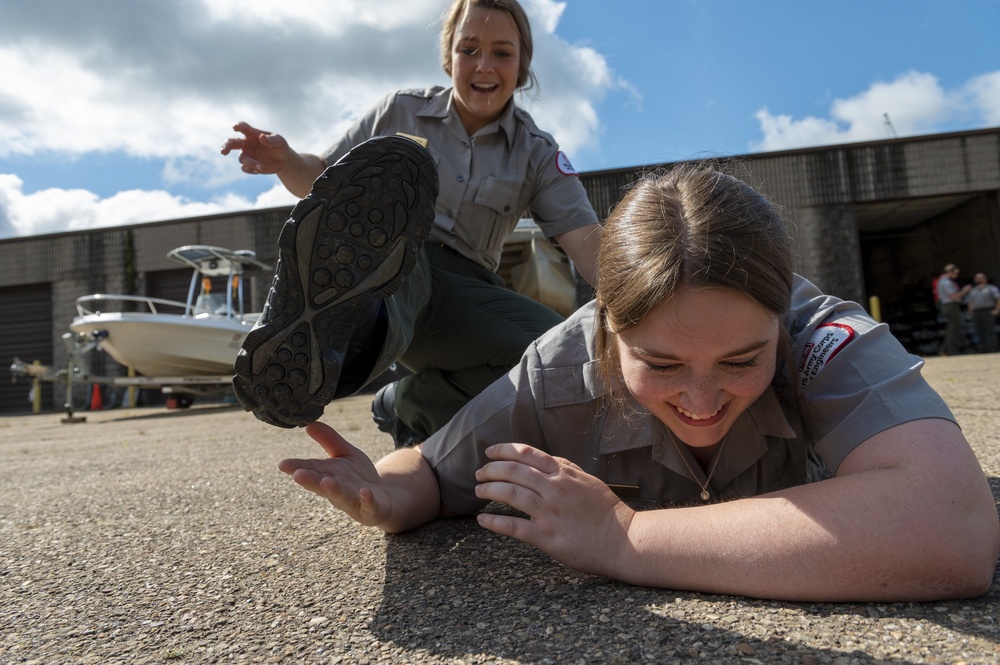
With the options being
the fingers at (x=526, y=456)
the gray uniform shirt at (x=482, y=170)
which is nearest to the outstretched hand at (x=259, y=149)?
the gray uniform shirt at (x=482, y=170)

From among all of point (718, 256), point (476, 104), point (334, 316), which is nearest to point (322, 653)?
point (334, 316)

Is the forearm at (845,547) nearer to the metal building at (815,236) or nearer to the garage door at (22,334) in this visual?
the metal building at (815,236)

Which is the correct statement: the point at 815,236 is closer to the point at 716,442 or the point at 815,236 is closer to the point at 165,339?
the point at 165,339

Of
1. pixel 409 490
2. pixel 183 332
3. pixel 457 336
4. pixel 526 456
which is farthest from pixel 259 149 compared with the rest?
pixel 183 332

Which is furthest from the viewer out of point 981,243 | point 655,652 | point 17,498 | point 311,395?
point 981,243

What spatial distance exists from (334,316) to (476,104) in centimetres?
116

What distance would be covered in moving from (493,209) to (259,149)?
77 cm

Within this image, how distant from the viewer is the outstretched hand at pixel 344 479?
1.21m

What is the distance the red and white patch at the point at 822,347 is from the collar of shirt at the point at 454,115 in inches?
55.0

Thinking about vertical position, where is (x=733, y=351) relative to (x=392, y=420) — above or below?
above

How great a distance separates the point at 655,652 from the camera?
914 mm

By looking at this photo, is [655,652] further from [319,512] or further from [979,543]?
[319,512]

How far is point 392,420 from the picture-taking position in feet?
8.61

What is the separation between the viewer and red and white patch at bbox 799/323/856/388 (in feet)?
4.12
